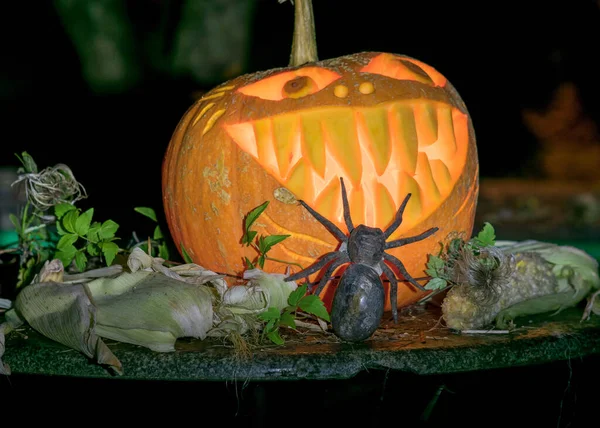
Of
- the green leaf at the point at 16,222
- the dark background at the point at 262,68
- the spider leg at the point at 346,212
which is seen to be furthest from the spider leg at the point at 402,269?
the dark background at the point at 262,68

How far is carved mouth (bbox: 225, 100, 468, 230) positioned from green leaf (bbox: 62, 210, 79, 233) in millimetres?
439

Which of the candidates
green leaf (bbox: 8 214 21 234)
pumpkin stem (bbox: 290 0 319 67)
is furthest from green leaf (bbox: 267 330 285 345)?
green leaf (bbox: 8 214 21 234)

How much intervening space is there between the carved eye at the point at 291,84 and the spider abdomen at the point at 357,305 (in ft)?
1.52

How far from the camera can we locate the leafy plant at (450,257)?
72.9 inches

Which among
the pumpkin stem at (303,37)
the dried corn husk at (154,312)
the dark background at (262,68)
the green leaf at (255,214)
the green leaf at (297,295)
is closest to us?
the dried corn husk at (154,312)

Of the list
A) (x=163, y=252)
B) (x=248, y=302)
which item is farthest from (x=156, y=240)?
(x=248, y=302)

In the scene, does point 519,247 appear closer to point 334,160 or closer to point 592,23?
point 334,160

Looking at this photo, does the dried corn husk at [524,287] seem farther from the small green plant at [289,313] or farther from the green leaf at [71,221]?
the green leaf at [71,221]

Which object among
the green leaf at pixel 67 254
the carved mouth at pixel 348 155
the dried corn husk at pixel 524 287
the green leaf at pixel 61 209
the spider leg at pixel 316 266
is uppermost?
the carved mouth at pixel 348 155

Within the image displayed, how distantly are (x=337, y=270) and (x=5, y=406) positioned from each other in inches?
29.5

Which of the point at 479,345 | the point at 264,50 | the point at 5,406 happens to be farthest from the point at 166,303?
the point at 264,50

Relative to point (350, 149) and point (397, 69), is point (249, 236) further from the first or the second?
point (397, 69)

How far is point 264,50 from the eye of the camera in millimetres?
7223

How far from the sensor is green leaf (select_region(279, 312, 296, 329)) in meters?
1.67
